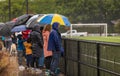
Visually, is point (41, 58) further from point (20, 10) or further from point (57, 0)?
point (57, 0)

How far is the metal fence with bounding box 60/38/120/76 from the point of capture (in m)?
9.64

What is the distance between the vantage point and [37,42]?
15.7 meters

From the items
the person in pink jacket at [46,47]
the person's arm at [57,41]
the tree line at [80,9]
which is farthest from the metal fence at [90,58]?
the tree line at [80,9]

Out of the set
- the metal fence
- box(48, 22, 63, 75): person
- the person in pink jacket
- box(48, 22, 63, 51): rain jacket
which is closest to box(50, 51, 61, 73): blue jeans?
box(48, 22, 63, 75): person

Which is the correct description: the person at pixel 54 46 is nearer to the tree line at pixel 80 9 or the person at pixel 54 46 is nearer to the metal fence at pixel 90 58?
the metal fence at pixel 90 58

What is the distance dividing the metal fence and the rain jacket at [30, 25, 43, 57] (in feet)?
2.84

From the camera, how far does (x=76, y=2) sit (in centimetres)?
7912

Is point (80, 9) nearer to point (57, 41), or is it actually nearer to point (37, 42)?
point (37, 42)

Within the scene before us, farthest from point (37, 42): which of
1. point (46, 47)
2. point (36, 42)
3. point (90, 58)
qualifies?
point (90, 58)

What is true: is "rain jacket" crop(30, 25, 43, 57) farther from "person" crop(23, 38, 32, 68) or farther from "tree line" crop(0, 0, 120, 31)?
"tree line" crop(0, 0, 120, 31)

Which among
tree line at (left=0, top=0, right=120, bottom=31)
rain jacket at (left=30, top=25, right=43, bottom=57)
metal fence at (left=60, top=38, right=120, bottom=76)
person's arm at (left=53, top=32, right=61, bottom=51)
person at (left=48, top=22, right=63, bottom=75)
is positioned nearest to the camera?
metal fence at (left=60, top=38, right=120, bottom=76)

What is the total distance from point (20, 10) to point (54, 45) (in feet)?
201

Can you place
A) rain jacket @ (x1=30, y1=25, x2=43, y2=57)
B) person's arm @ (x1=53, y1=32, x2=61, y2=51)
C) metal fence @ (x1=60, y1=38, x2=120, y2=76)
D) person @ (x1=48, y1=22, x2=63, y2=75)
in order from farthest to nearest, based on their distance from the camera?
rain jacket @ (x1=30, y1=25, x2=43, y2=57), person @ (x1=48, y1=22, x2=63, y2=75), person's arm @ (x1=53, y1=32, x2=61, y2=51), metal fence @ (x1=60, y1=38, x2=120, y2=76)

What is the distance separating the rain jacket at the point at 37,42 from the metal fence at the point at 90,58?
866mm
